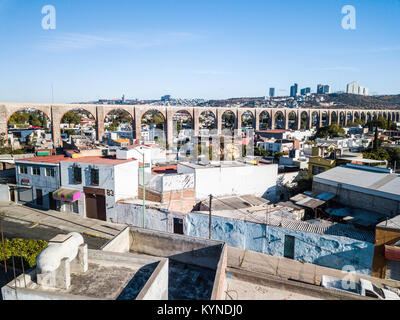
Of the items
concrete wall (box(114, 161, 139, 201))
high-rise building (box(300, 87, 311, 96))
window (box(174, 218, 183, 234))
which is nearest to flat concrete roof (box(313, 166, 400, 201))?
window (box(174, 218, 183, 234))

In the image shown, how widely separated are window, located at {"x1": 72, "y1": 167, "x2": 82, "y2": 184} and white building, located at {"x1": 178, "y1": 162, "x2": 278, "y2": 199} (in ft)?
16.8

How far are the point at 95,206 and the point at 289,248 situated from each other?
32.7 feet

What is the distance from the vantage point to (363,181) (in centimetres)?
1273

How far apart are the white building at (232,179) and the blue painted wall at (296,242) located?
10.9 ft

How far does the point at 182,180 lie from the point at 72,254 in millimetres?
9019

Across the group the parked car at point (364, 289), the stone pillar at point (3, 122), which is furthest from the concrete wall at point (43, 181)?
the stone pillar at point (3, 122)

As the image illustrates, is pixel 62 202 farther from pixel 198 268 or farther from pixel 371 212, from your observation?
pixel 371 212

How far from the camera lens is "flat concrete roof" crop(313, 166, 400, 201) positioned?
1131 cm

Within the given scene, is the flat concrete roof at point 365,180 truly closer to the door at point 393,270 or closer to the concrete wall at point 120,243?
the door at point 393,270

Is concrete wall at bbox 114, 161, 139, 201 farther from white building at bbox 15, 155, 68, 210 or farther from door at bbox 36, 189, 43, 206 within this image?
door at bbox 36, 189, 43, 206

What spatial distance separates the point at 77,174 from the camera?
581 inches

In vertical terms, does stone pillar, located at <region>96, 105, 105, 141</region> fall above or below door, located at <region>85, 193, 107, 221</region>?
above

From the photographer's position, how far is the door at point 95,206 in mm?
14672
